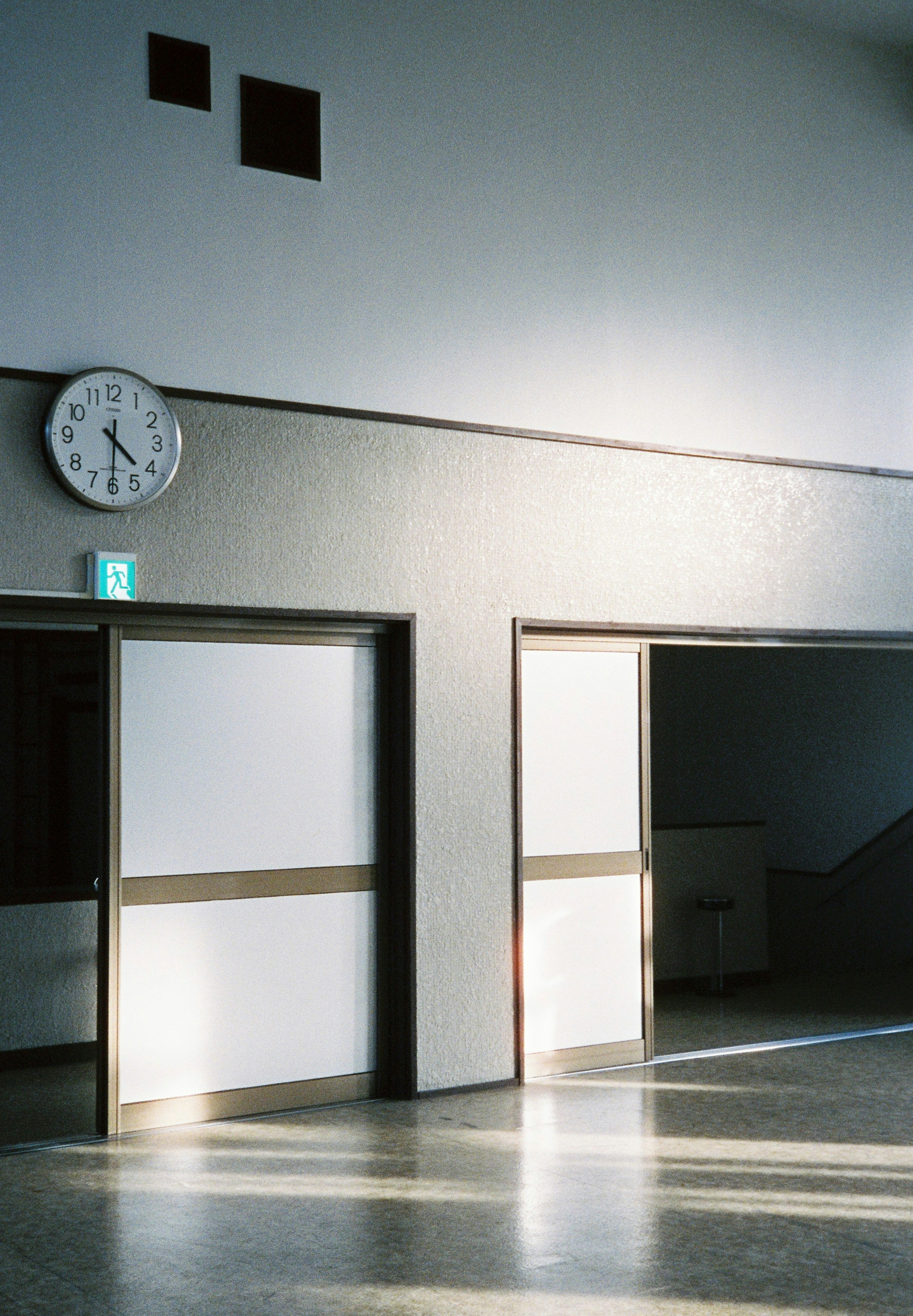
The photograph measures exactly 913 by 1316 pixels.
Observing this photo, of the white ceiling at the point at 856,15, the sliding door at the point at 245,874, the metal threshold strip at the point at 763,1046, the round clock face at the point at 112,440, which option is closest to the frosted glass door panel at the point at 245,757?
the sliding door at the point at 245,874

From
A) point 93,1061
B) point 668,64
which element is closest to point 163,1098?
point 93,1061

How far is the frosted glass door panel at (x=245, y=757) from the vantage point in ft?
17.6

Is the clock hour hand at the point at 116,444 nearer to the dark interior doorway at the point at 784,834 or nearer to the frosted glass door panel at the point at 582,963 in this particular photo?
the frosted glass door panel at the point at 582,963

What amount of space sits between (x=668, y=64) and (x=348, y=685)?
3.35m

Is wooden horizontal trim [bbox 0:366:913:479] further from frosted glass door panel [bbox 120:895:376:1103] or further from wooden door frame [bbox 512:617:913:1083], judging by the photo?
frosted glass door panel [bbox 120:895:376:1103]

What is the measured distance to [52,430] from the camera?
198 inches

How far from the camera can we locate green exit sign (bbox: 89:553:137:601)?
511 centimetres

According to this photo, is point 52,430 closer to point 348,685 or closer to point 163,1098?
point 348,685

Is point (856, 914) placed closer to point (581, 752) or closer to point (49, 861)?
point (581, 752)

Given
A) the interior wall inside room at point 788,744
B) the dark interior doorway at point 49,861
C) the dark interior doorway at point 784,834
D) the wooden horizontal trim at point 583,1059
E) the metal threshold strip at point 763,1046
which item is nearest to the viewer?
the wooden horizontal trim at point 583,1059

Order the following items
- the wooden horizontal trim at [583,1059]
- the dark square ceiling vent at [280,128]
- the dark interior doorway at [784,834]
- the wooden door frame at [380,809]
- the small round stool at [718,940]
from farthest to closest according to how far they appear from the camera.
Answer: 1. the dark interior doorway at [784,834]
2. the small round stool at [718,940]
3. the wooden horizontal trim at [583,1059]
4. the dark square ceiling vent at [280,128]
5. the wooden door frame at [380,809]

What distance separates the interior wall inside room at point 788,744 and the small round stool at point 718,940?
1.11 meters

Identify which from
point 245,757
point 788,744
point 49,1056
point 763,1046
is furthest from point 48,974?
point 788,744

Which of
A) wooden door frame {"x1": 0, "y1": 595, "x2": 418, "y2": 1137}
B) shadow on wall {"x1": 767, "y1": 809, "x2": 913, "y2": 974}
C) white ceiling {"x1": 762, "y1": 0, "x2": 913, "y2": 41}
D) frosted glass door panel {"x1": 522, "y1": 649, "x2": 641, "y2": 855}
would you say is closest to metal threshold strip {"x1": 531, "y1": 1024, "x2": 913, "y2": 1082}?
wooden door frame {"x1": 0, "y1": 595, "x2": 418, "y2": 1137}
